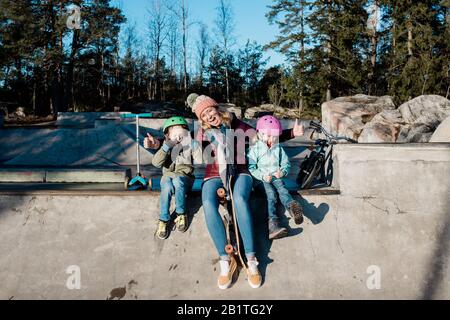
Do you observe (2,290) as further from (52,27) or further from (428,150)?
(52,27)

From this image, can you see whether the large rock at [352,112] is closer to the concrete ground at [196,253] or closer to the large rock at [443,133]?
the large rock at [443,133]

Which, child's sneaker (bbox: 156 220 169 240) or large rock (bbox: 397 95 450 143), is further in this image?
large rock (bbox: 397 95 450 143)

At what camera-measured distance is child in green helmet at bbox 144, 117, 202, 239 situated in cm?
344

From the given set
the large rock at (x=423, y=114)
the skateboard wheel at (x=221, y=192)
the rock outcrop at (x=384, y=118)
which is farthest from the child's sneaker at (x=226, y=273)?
the large rock at (x=423, y=114)

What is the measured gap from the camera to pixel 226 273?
3.04m

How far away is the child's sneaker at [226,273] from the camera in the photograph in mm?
3004

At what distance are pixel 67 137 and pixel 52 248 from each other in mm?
10233

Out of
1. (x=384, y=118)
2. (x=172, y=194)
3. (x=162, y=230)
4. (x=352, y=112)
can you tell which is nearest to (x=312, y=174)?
(x=172, y=194)

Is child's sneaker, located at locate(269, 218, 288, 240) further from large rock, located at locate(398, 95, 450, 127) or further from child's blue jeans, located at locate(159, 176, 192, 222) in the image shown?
large rock, located at locate(398, 95, 450, 127)

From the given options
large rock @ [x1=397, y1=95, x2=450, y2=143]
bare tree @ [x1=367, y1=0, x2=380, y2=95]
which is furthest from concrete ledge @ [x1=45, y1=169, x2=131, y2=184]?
bare tree @ [x1=367, y1=0, x2=380, y2=95]

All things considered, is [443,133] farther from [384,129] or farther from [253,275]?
[384,129]

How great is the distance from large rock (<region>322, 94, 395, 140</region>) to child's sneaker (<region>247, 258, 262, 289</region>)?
44.7 ft

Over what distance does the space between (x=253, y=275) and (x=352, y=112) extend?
52.3 ft

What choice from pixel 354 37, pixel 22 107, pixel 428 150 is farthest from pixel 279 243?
pixel 22 107
